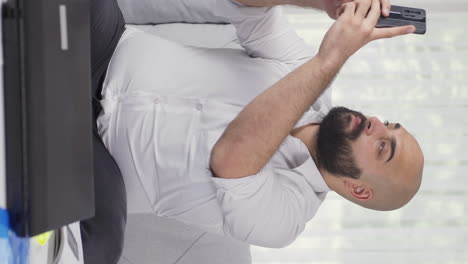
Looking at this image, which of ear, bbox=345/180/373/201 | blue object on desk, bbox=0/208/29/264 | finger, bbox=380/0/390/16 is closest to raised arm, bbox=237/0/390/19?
finger, bbox=380/0/390/16

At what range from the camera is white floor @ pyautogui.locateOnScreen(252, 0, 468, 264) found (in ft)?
5.32

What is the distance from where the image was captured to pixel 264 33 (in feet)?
4.53

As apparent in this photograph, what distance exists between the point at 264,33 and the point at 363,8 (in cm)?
32

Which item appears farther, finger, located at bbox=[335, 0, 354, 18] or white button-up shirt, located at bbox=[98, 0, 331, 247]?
white button-up shirt, located at bbox=[98, 0, 331, 247]

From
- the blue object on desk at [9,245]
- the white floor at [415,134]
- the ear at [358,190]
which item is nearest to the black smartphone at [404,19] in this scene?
the ear at [358,190]

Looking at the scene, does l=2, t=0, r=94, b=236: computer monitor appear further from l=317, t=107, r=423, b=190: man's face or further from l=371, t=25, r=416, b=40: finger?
l=317, t=107, r=423, b=190: man's face

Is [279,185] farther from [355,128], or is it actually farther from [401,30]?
[401,30]

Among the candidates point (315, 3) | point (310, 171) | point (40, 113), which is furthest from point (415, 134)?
point (40, 113)

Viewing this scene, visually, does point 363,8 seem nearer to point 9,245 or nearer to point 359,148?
point 359,148

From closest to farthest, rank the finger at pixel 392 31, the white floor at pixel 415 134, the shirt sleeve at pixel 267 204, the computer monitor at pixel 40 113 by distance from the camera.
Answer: the computer monitor at pixel 40 113
the finger at pixel 392 31
the shirt sleeve at pixel 267 204
the white floor at pixel 415 134

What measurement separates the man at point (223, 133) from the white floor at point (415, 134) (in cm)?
23

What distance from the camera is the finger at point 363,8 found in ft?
3.63

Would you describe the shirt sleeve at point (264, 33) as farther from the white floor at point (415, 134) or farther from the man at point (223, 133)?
the white floor at point (415, 134)

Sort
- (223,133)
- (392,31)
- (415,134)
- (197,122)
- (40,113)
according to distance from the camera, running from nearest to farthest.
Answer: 1. (40,113)
2. (392,31)
3. (223,133)
4. (197,122)
5. (415,134)
